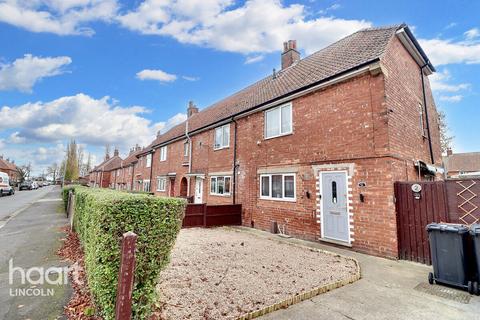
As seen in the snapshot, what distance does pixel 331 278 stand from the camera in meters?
5.46

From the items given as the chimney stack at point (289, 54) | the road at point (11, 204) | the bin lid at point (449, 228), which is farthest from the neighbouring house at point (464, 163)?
the road at point (11, 204)

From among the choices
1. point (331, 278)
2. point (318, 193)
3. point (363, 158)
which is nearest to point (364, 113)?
point (363, 158)

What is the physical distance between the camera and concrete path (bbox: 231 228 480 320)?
159 inches

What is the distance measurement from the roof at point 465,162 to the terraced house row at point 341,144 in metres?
36.7

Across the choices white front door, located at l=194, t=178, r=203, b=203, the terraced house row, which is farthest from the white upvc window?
the terraced house row

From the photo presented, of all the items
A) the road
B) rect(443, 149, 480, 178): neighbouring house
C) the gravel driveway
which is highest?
rect(443, 149, 480, 178): neighbouring house

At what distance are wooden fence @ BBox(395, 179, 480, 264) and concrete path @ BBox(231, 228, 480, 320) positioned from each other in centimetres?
131

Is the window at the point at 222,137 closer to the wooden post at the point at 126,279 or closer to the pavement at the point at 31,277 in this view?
the pavement at the point at 31,277

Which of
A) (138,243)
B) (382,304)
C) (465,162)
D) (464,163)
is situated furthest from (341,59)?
(465,162)

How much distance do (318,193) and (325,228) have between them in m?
1.23

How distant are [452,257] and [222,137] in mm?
12052

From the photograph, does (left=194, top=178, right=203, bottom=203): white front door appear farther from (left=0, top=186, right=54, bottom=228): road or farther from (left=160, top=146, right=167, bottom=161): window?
(left=0, top=186, right=54, bottom=228): road

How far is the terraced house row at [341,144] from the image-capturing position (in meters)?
7.76

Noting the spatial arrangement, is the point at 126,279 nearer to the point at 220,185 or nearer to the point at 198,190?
the point at 220,185
